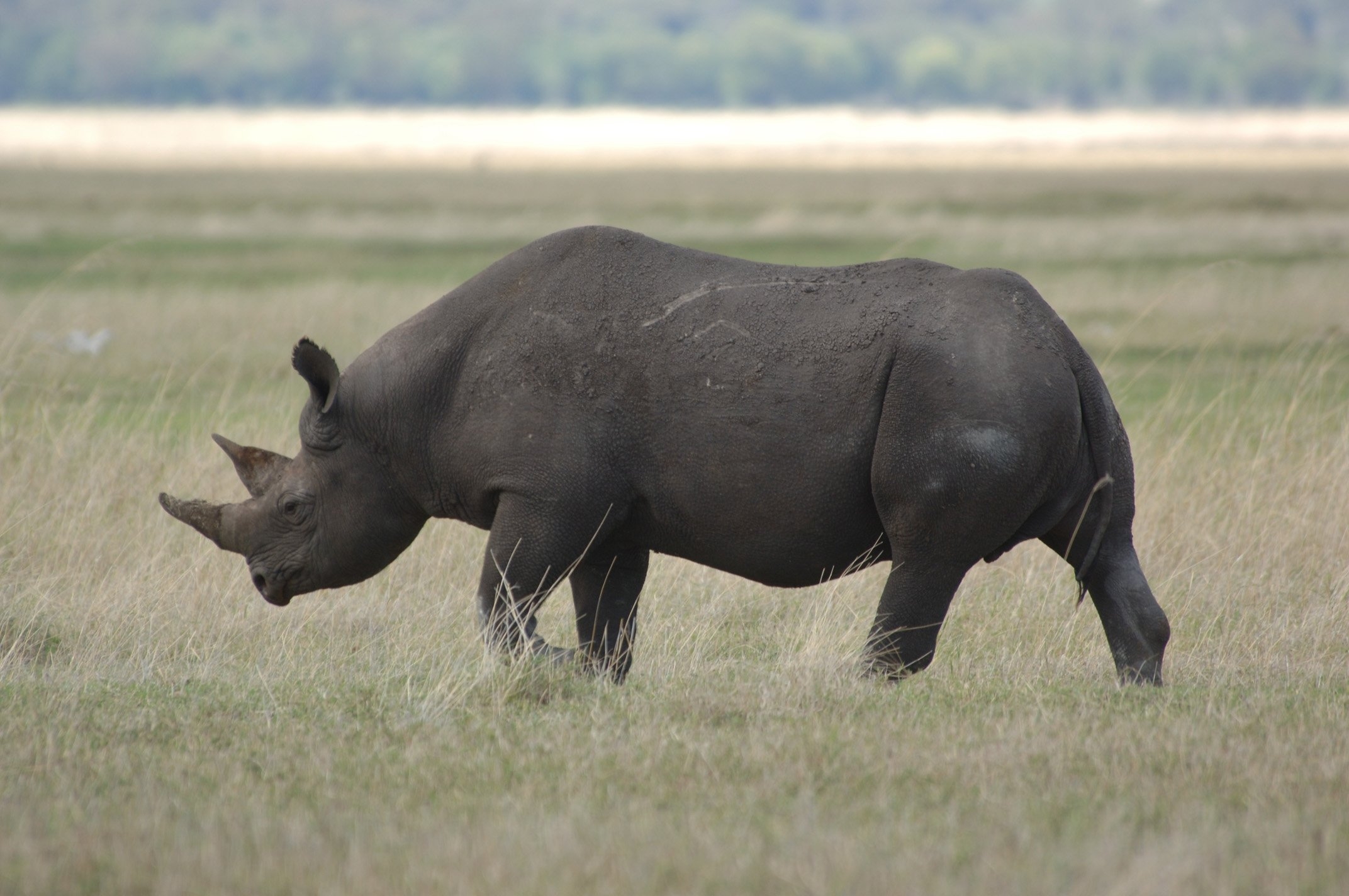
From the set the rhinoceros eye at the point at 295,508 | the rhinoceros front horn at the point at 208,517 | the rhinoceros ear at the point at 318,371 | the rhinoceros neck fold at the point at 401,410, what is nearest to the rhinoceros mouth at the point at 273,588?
the rhinoceros front horn at the point at 208,517

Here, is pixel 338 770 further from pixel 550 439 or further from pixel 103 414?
pixel 103 414

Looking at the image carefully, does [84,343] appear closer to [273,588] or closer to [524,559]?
[273,588]

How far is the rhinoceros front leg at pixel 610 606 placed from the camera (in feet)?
21.7

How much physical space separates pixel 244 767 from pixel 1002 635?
3.72m

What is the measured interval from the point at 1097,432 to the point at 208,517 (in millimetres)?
3626

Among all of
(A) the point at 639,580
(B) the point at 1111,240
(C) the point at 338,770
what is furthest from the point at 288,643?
(B) the point at 1111,240

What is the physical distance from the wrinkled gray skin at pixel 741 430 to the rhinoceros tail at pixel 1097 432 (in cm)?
1

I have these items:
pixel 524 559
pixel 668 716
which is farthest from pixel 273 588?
pixel 668 716

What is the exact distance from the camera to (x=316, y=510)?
21.5 ft

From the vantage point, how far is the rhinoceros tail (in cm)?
596

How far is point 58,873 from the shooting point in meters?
4.26

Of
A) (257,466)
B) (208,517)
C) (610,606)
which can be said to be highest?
(257,466)

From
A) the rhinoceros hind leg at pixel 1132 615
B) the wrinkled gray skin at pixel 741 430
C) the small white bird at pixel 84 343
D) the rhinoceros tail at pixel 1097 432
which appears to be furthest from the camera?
the small white bird at pixel 84 343

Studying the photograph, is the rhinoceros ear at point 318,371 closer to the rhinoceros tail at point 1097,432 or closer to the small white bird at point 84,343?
the rhinoceros tail at point 1097,432
